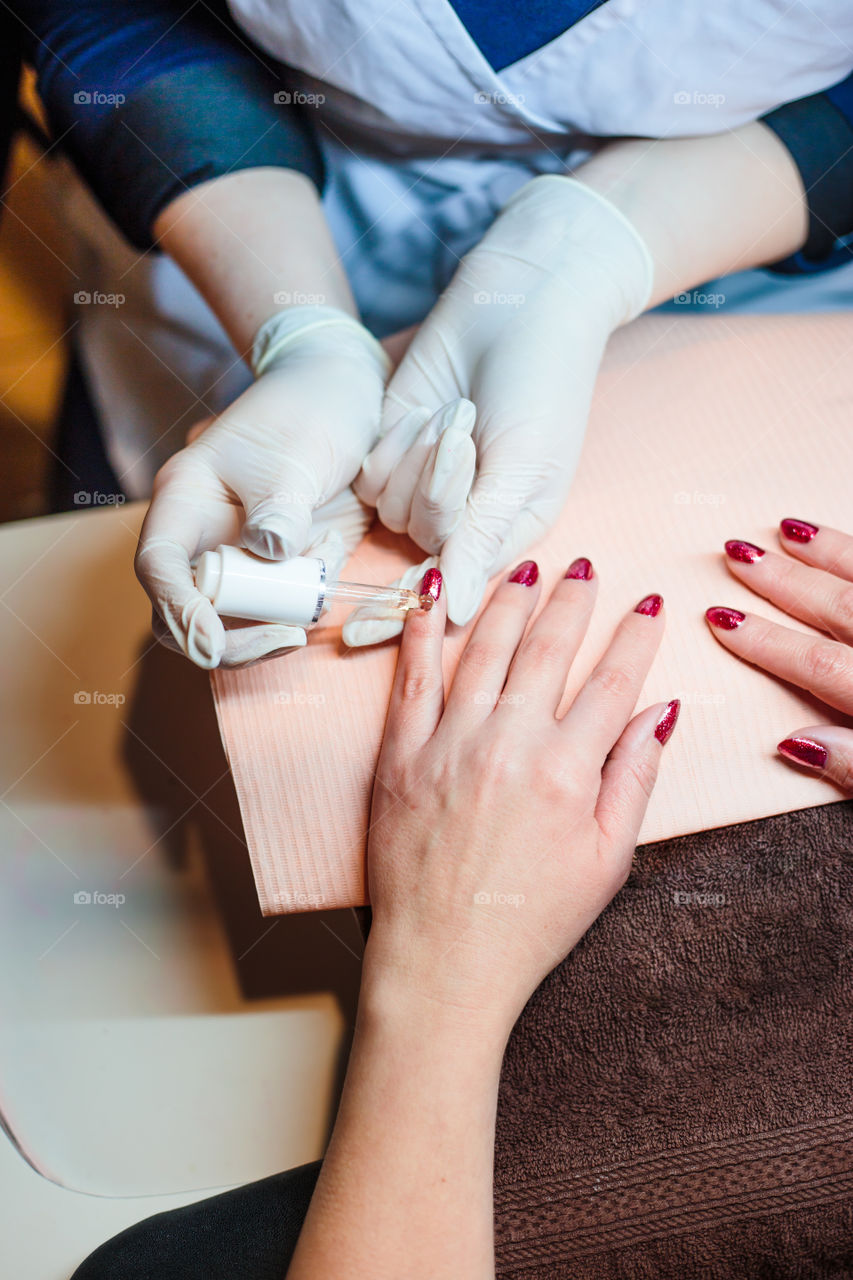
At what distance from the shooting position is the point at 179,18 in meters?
0.80

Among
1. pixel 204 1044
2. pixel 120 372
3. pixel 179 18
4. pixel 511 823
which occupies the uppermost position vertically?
pixel 179 18

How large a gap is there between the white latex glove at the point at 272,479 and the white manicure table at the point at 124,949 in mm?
237

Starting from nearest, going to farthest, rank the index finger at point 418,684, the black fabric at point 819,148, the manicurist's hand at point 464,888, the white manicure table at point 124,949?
the manicurist's hand at point 464,888
the index finger at point 418,684
the white manicure table at point 124,949
the black fabric at point 819,148

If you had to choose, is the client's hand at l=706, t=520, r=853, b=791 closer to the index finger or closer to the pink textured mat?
the pink textured mat

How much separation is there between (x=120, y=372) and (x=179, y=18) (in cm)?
57

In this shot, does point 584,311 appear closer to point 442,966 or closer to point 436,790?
point 436,790

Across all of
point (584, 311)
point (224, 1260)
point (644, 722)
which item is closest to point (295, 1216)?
point (224, 1260)

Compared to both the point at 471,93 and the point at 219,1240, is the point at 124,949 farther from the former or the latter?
the point at 471,93

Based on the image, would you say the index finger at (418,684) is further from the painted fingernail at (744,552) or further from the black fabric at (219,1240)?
the black fabric at (219,1240)

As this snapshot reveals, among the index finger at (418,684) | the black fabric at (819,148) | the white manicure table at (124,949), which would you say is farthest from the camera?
the black fabric at (819,148)

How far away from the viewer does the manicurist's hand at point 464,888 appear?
48 centimetres

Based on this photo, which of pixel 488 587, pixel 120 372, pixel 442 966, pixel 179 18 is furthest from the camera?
pixel 120 372

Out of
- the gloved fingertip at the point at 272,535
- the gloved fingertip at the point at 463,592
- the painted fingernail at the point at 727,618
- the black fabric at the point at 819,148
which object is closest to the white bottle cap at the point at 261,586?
the gloved fingertip at the point at 272,535

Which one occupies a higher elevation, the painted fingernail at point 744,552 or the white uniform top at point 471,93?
the white uniform top at point 471,93
